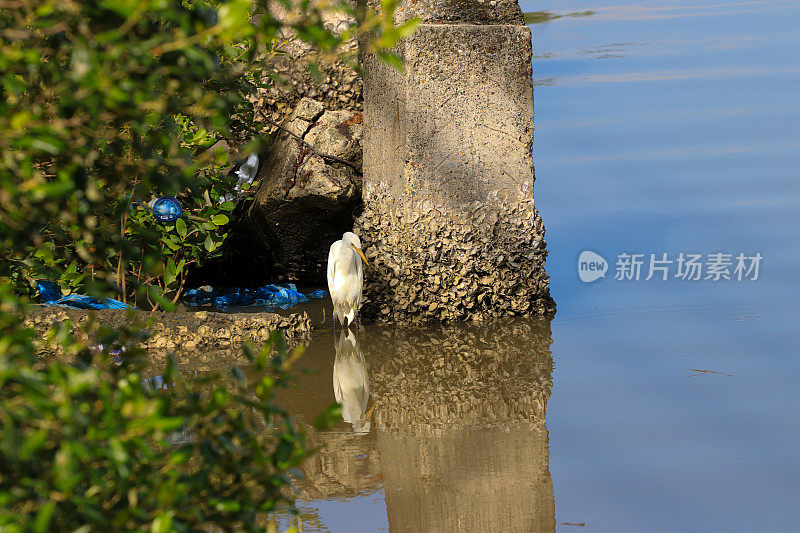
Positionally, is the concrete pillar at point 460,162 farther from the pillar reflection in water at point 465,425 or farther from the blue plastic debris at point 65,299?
the blue plastic debris at point 65,299

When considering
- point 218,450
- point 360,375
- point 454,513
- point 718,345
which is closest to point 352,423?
point 360,375

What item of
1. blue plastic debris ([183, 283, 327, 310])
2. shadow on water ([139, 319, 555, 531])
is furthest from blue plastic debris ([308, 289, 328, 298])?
shadow on water ([139, 319, 555, 531])

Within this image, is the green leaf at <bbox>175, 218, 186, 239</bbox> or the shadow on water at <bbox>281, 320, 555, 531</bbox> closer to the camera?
the shadow on water at <bbox>281, 320, 555, 531</bbox>

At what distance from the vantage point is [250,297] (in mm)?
6008

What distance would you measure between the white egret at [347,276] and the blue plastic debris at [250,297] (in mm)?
849

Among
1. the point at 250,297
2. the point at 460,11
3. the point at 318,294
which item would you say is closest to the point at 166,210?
the point at 250,297

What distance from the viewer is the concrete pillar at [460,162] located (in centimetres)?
507

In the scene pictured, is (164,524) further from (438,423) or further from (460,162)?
(460,162)

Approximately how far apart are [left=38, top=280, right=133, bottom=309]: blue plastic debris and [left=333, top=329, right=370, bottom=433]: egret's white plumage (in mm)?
1309

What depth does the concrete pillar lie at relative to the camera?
200 inches

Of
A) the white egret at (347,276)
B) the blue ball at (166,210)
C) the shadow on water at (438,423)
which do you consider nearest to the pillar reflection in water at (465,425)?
the shadow on water at (438,423)

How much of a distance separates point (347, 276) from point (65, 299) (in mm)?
1670

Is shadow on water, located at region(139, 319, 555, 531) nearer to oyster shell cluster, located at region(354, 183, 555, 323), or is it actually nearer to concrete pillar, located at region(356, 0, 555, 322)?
oyster shell cluster, located at region(354, 183, 555, 323)

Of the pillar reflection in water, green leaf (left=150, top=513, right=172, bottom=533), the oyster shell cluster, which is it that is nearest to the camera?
green leaf (left=150, top=513, right=172, bottom=533)
